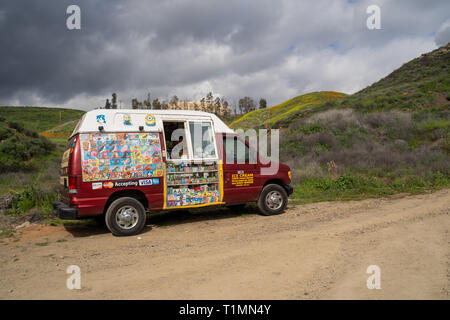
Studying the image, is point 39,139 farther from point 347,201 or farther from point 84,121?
point 347,201

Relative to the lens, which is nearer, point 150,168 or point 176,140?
point 150,168

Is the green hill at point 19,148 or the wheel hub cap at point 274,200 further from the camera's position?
the green hill at point 19,148

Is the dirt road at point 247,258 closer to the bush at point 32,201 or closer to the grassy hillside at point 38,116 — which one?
the bush at point 32,201

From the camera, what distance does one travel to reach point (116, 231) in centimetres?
682

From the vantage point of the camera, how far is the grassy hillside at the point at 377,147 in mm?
11734

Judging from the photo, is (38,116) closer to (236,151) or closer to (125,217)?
(236,151)

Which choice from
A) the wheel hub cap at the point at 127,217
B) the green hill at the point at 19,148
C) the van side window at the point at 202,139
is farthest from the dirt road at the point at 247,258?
the green hill at the point at 19,148

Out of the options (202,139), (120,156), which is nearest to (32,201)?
(120,156)

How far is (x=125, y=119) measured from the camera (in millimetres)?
7078

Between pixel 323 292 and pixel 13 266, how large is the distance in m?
4.60

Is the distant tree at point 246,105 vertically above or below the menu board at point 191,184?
above

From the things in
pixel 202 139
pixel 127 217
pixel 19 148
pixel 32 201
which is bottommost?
pixel 127 217

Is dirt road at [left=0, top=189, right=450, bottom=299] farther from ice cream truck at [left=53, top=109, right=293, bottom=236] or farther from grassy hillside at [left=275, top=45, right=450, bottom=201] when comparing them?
grassy hillside at [left=275, top=45, right=450, bottom=201]

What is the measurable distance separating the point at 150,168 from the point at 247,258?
310 cm
